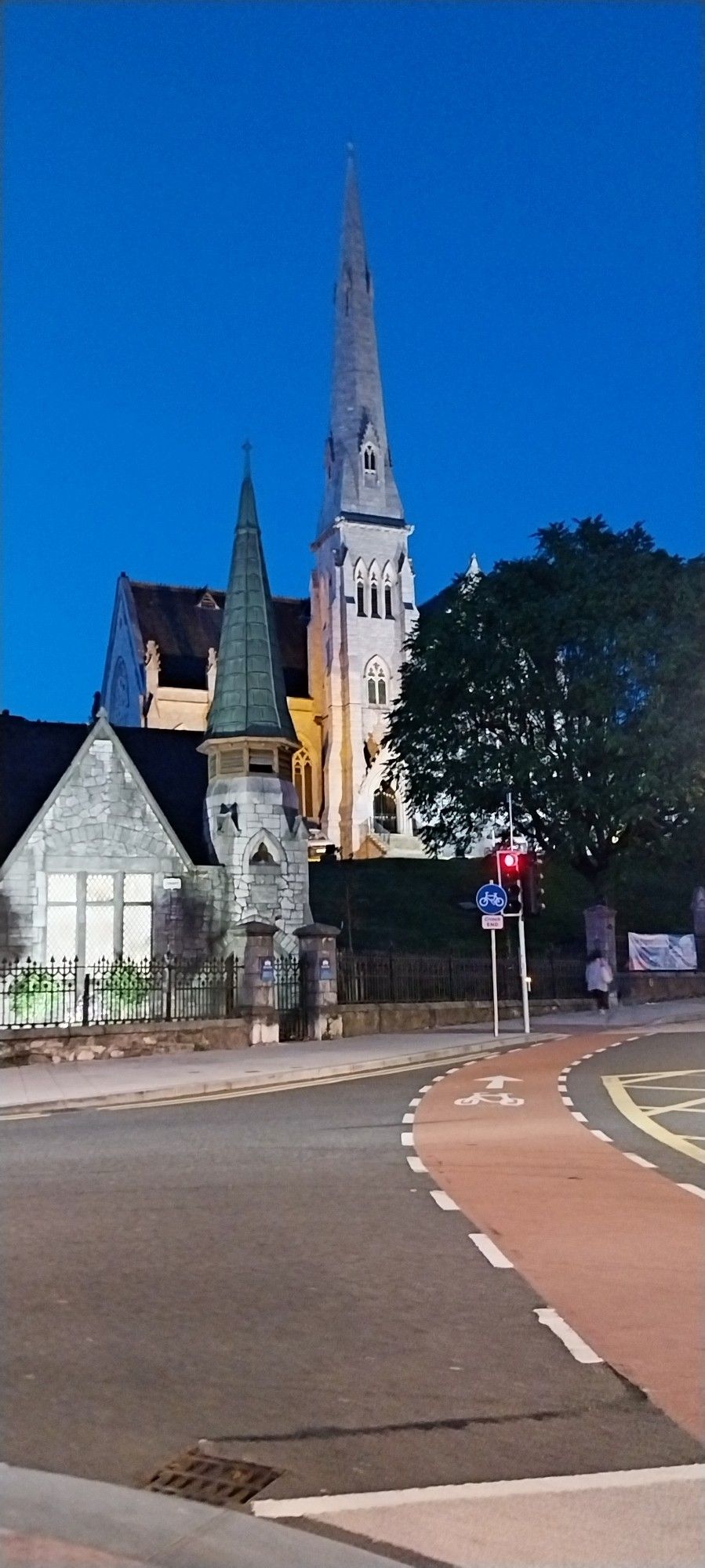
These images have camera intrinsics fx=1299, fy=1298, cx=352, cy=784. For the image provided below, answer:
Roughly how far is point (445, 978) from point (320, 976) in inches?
222

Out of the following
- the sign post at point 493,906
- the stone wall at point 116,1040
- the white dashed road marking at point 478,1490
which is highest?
the sign post at point 493,906

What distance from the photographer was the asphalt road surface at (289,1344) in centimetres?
460

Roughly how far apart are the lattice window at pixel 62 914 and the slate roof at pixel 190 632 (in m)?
43.5

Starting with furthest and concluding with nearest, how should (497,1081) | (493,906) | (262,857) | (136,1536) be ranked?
(262,857), (493,906), (497,1081), (136,1536)

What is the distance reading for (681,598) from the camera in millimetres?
38906

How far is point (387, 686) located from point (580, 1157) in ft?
207

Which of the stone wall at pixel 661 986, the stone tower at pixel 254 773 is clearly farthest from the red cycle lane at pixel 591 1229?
the stone wall at pixel 661 986

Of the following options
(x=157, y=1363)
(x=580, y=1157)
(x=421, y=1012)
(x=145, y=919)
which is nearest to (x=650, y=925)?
(x=421, y=1012)

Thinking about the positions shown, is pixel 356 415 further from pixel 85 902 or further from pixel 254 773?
pixel 85 902

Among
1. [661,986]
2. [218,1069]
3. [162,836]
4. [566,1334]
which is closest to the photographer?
[566,1334]

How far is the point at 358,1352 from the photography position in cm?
570

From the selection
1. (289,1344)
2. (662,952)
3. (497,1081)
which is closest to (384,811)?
(662,952)

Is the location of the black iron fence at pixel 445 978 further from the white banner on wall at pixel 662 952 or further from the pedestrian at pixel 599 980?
the white banner on wall at pixel 662 952

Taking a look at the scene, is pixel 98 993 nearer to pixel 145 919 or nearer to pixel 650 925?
pixel 145 919
